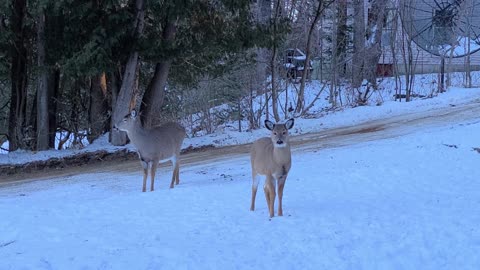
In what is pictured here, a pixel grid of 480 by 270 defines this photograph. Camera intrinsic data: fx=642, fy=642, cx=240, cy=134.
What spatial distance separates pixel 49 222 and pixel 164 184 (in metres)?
4.47

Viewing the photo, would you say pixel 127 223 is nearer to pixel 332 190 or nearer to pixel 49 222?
pixel 49 222

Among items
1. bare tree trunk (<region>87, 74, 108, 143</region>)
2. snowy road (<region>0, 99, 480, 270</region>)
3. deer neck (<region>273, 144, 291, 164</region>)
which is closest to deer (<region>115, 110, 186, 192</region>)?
snowy road (<region>0, 99, 480, 270</region>)

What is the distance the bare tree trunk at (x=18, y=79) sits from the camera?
20938 mm

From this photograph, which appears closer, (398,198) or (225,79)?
(398,198)

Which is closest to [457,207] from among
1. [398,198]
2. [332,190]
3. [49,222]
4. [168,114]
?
[398,198]

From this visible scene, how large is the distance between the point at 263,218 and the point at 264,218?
0.05ft

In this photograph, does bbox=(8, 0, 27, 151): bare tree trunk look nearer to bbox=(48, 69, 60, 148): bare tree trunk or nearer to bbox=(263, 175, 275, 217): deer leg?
bbox=(48, 69, 60, 148): bare tree trunk

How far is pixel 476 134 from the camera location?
1686 cm

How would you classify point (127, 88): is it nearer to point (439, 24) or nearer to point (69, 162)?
point (69, 162)

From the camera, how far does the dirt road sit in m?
17.4

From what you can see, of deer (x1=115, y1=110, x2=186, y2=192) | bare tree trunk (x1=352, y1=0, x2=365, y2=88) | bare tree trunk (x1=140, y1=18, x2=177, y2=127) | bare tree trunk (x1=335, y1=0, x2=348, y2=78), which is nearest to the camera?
deer (x1=115, y1=110, x2=186, y2=192)

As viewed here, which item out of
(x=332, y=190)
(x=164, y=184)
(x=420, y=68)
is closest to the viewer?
(x=332, y=190)

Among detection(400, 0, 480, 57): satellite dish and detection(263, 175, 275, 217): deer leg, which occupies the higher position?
detection(400, 0, 480, 57): satellite dish

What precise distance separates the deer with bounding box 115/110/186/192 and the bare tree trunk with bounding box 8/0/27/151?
365 inches
